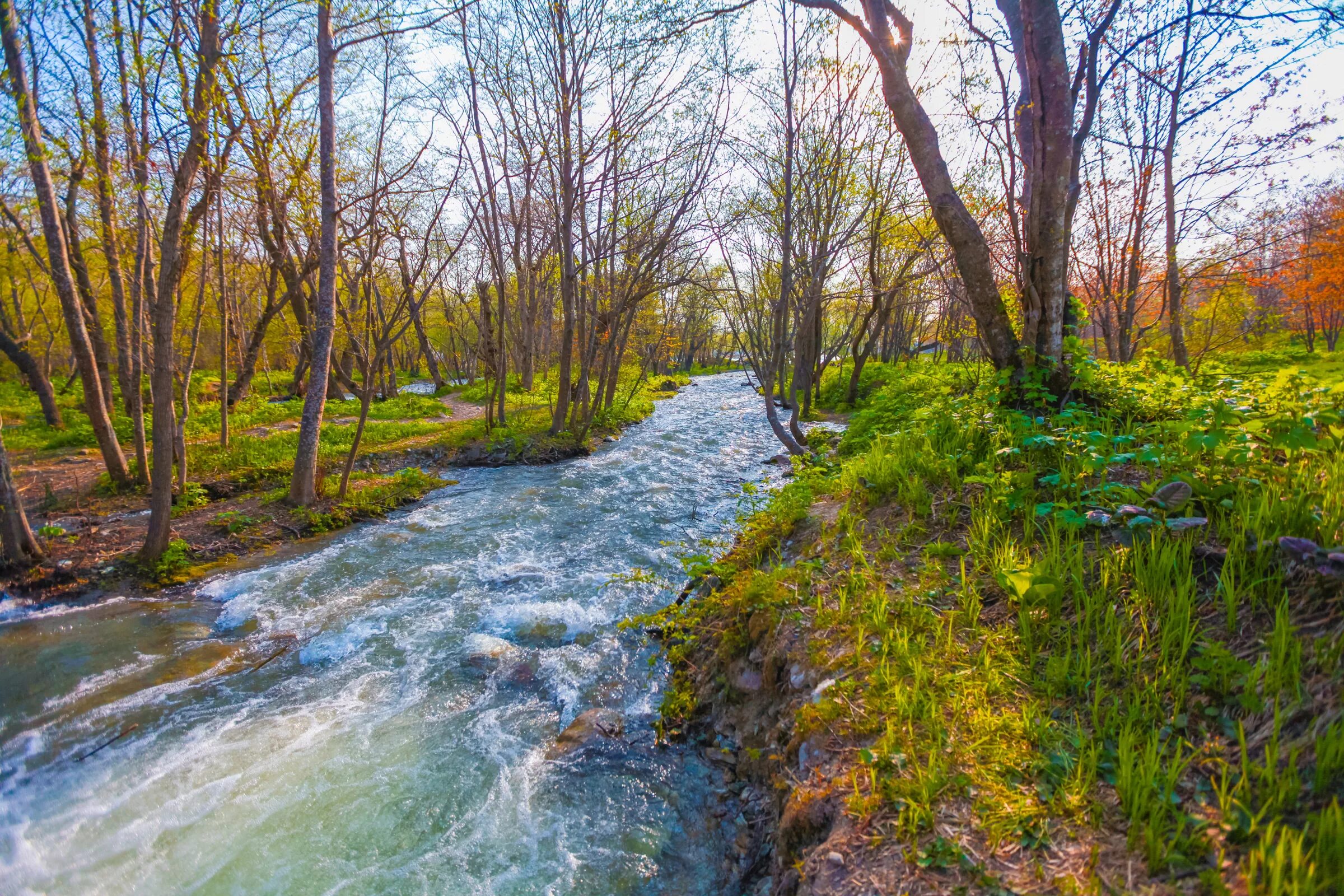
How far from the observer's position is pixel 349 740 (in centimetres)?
367

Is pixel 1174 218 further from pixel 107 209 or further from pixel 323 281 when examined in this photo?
pixel 107 209

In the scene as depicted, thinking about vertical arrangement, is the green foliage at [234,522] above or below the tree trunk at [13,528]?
below

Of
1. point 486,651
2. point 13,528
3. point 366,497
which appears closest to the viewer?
point 486,651

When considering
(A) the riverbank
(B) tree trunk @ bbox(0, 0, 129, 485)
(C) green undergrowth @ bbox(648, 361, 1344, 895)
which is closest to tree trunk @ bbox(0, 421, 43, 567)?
(A) the riverbank

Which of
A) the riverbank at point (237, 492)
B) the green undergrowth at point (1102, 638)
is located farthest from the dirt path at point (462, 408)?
the green undergrowth at point (1102, 638)

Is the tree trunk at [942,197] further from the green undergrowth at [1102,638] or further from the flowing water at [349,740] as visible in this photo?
the flowing water at [349,740]

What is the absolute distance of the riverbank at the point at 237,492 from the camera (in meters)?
5.81

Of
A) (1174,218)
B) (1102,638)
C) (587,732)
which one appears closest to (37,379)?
(587,732)

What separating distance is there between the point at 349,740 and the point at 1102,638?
184 inches

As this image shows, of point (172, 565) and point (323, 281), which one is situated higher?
point (323, 281)

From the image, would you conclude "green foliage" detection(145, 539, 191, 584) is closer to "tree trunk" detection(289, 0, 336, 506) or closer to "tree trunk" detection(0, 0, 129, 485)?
"tree trunk" detection(289, 0, 336, 506)

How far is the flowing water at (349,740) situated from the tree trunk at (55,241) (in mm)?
4037

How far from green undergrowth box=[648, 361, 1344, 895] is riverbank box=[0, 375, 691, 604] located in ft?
20.1

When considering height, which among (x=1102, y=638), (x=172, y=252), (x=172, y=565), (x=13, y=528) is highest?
(x=172, y=252)
